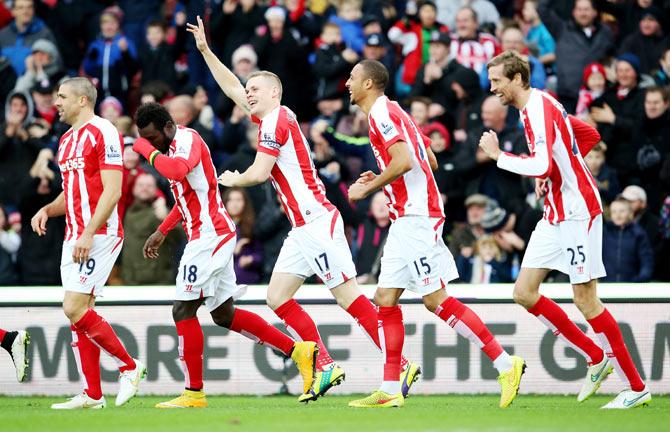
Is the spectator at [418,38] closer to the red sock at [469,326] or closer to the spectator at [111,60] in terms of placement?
the spectator at [111,60]

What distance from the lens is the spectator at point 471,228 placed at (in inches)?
581

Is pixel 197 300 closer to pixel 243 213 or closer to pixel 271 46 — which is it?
pixel 243 213

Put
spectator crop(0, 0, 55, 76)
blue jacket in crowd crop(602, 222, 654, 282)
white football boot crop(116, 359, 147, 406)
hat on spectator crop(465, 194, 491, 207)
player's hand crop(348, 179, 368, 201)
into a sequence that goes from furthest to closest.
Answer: spectator crop(0, 0, 55, 76) → hat on spectator crop(465, 194, 491, 207) → blue jacket in crowd crop(602, 222, 654, 282) → white football boot crop(116, 359, 147, 406) → player's hand crop(348, 179, 368, 201)

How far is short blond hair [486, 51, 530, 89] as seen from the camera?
1035 centimetres

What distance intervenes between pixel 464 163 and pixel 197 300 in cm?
563

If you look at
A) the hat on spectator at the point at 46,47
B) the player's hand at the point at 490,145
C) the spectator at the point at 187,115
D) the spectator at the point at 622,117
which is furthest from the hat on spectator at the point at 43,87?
the player's hand at the point at 490,145

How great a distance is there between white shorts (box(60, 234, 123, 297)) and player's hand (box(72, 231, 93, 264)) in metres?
0.09

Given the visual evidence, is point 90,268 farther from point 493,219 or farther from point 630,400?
point 493,219

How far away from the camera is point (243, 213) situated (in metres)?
14.7

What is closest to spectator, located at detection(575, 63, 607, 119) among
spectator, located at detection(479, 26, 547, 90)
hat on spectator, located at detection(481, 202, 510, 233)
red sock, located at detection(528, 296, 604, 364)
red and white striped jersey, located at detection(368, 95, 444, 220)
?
spectator, located at detection(479, 26, 547, 90)

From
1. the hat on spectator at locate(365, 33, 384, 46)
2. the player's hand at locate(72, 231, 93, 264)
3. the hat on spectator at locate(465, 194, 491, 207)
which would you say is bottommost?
the player's hand at locate(72, 231, 93, 264)

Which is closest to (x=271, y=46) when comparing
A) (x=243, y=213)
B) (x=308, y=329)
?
(x=243, y=213)

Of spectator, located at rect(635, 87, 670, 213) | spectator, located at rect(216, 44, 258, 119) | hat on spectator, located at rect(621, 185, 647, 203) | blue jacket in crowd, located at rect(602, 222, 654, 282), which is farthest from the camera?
spectator, located at rect(216, 44, 258, 119)

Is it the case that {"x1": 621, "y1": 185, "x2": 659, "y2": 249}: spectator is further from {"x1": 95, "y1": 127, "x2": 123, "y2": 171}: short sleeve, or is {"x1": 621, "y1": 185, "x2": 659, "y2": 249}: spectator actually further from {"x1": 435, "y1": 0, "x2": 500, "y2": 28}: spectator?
{"x1": 95, "y1": 127, "x2": 123, "y2": 171}: short sleeve
